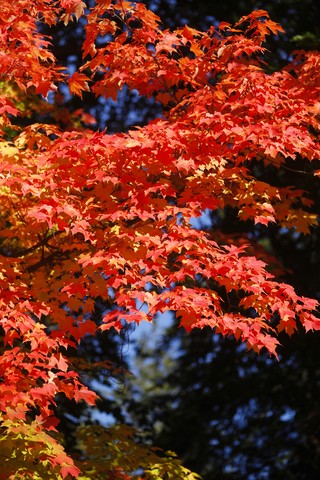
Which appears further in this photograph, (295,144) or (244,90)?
(244,90)

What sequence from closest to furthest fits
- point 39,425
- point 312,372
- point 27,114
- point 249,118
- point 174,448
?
point 39,425 → point 249,118 → point 27,114 → point 312,372 → point 174,448

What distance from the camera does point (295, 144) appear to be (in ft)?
20.3

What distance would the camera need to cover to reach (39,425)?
19.3 ft

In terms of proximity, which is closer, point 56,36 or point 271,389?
point 56,36

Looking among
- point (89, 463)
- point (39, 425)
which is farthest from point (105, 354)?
point (39, 425)

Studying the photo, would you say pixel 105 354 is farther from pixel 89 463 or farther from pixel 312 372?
pixel 89 463

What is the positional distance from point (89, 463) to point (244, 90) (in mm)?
4329

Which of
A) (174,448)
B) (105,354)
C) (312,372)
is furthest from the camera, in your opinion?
(174,448)

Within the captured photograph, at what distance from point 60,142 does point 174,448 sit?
12.1 m

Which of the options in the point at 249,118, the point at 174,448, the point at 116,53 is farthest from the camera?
the point at 174,448

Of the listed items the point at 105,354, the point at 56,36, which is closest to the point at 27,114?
the point at 56,36

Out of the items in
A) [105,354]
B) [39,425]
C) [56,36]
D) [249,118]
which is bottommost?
[39,425]

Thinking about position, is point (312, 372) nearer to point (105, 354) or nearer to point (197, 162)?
point (105, 354)

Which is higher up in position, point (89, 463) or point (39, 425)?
point (89, 463)
